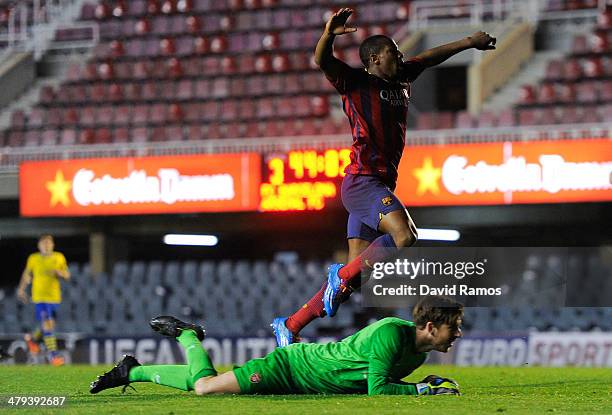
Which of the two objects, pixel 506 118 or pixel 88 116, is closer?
pixel 506 118

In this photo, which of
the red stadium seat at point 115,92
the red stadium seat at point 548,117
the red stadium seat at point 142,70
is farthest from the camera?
the red stadium seat at point 142,70

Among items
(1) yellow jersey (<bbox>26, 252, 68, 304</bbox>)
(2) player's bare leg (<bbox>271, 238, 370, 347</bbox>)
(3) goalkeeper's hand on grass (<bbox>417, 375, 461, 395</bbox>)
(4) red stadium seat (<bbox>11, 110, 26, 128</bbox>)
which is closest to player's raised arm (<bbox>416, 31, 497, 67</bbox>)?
(2) player's bare leg (<bbox>271, 238, 370, 347</bbox>)

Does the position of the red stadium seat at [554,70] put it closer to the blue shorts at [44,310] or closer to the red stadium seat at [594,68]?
the red stadium seat at [594,68]

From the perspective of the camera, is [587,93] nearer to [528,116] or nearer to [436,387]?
[528,116]

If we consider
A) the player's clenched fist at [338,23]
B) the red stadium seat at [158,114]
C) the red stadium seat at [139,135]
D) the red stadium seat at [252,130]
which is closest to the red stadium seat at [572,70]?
the red stadium seat at [252,130]

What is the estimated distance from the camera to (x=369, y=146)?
7879mm

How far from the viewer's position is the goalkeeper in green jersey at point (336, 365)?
672 centimetres

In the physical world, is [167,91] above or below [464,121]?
above

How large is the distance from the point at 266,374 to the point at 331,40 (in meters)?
1.99

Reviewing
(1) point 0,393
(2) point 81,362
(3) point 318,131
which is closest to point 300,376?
(1) point 0,393

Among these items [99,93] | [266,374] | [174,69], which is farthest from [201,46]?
[266,374]

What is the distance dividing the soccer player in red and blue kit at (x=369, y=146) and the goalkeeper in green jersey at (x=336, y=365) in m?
0.75

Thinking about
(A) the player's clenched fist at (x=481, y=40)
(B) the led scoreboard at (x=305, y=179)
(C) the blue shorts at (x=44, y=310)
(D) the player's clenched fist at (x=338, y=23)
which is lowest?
(C) the blue shorts at (x=44, y=310)

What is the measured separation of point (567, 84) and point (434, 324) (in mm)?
13300
